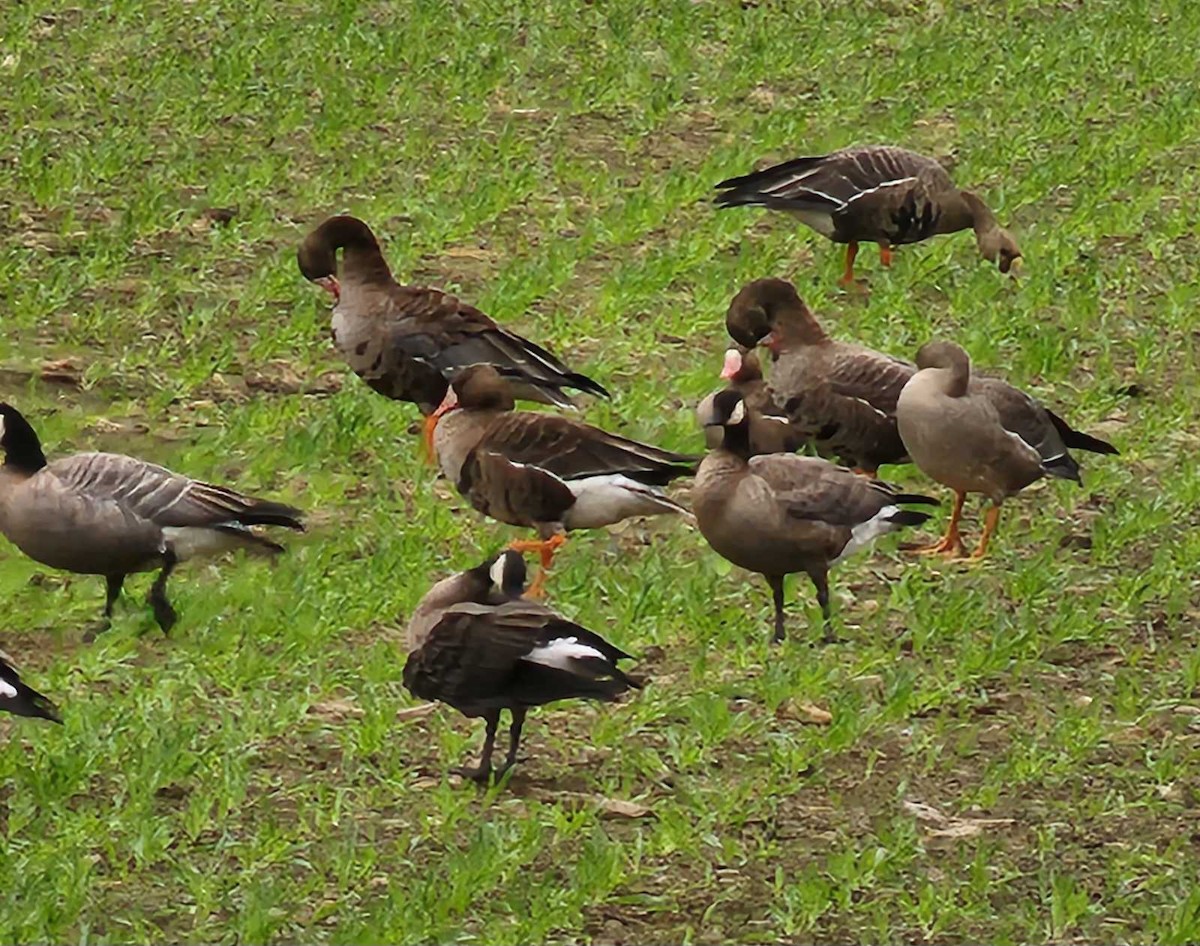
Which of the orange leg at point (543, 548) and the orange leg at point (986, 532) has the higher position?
the orange leg at point (986, 532)

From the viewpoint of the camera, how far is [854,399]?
10625 mm

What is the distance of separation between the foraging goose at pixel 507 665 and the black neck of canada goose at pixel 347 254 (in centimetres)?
442

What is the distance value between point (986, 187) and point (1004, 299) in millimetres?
2434

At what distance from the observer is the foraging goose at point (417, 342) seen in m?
11.3

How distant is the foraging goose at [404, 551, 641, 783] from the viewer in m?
7.57

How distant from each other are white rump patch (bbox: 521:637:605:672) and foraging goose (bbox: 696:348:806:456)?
2.80 metres

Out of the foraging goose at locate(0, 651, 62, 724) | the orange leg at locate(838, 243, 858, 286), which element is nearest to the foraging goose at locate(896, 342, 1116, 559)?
the orange leg at locate(838, 243, 858, 286)

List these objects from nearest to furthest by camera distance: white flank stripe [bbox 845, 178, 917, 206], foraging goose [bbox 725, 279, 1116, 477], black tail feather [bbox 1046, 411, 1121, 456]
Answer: foraging goose [bbox 725, 279, 1116, 477] < black tail feather [bbox 1046, 411, 1121, 456] < white flank stripe [bbox 845, 178, 917, 206]

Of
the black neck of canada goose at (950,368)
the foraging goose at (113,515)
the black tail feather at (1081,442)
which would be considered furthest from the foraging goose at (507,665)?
the black tail feather at (1081,442)

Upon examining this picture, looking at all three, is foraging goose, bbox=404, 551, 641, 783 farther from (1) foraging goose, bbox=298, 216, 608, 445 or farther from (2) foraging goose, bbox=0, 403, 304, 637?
(1) foraging goose, bbox=298, 216, 608, 445

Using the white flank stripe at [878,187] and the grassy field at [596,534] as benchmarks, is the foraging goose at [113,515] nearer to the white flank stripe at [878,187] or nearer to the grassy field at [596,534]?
the grassy field at [596,534]

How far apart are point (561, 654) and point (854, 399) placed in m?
3.40

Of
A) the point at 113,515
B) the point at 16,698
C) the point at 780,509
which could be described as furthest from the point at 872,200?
the point at 16,698

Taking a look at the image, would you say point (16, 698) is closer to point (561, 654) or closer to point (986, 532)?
point (561, 654)
